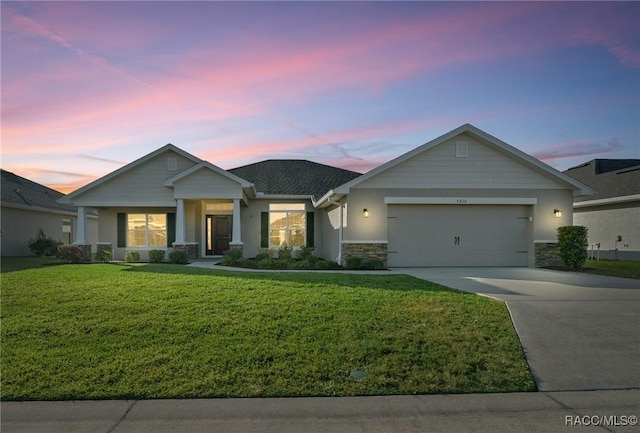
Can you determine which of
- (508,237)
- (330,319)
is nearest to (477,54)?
(508,237)

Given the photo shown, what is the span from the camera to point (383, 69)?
1320 centimetres

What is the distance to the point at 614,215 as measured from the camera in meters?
20.8

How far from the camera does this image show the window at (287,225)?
19984 millimetres

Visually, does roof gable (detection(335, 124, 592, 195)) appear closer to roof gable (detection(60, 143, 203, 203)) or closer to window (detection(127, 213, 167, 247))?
roof gable (detection(60, 143, 203, 203))

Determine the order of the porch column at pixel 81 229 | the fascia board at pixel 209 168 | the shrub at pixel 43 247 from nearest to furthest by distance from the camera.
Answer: the fascia board at pixel 209 168 < the porch column at pixel 81 229 < the shrub at pixel 43 247

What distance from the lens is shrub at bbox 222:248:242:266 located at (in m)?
15.6

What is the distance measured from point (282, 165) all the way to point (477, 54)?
43.8 feet

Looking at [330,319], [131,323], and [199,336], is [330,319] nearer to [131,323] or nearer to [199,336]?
[199,336]

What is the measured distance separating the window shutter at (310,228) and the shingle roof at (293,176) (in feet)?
3.42

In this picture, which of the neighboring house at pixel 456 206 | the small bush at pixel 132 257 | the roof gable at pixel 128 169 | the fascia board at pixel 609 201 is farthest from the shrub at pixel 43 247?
the fascia board at pixel 609 201

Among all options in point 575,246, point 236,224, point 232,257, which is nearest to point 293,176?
point 236,224

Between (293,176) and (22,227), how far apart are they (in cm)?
1476

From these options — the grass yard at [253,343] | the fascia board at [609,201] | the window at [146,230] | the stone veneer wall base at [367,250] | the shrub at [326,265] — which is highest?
the fascia board at [609,201]

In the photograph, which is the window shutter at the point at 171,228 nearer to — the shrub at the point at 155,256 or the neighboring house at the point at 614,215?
the shrub at the point at 155,256
